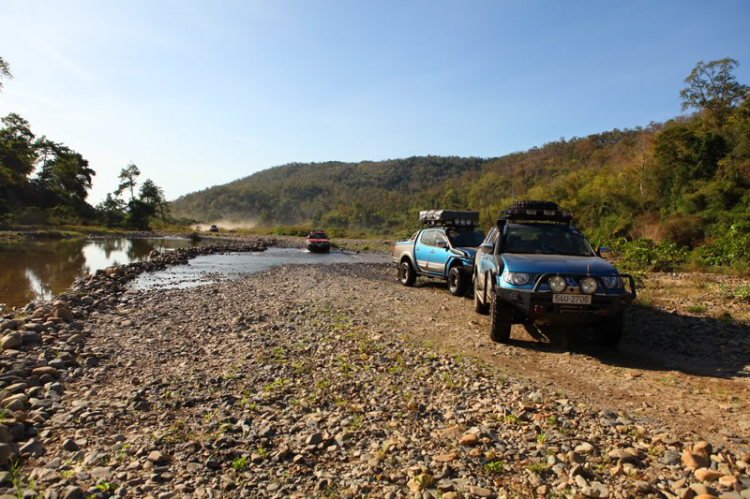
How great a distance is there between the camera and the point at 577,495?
297 cm

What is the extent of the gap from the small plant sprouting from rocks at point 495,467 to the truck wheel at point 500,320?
11.3 ft

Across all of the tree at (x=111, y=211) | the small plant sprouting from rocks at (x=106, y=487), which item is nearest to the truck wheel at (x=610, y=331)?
the small plant sprouting from rocks at (x=106, y=487)

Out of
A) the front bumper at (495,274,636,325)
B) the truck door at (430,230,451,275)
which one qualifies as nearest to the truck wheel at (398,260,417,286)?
the truck door at (430,230,451,275)

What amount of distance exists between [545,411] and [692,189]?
34747 mm

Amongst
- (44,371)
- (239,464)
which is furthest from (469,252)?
(44,371)

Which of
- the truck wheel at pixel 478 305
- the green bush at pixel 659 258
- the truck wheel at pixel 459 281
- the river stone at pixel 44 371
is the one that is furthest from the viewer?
the green bush at pixel 659 258

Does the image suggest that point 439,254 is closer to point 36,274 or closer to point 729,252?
point 729,252

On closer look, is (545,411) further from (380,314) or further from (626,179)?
(626,179)

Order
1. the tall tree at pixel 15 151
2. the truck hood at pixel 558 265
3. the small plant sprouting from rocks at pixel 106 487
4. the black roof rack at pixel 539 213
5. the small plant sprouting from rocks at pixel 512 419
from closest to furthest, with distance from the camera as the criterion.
A: the small plant sprouting from rocks at pixel 106 487 < the small plant sprouting from rocks at pixel 512 419 < the truck hood at pixel 558 265 < the black roof rack at pixel 539 213 < the tall tree at pixel 15 151

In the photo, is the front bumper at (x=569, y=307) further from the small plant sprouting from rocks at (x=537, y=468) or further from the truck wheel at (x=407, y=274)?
the truck wheel at (x=407, y=274)

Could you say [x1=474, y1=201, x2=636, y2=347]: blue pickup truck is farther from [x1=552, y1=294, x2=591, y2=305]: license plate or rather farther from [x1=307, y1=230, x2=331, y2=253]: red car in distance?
[x1=307, y1=230, x2=331, y2=253]: red car in distance

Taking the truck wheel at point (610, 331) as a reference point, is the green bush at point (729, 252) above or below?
above

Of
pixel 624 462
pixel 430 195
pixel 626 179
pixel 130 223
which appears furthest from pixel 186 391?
pixel 430 195

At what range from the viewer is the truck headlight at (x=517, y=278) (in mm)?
6184
